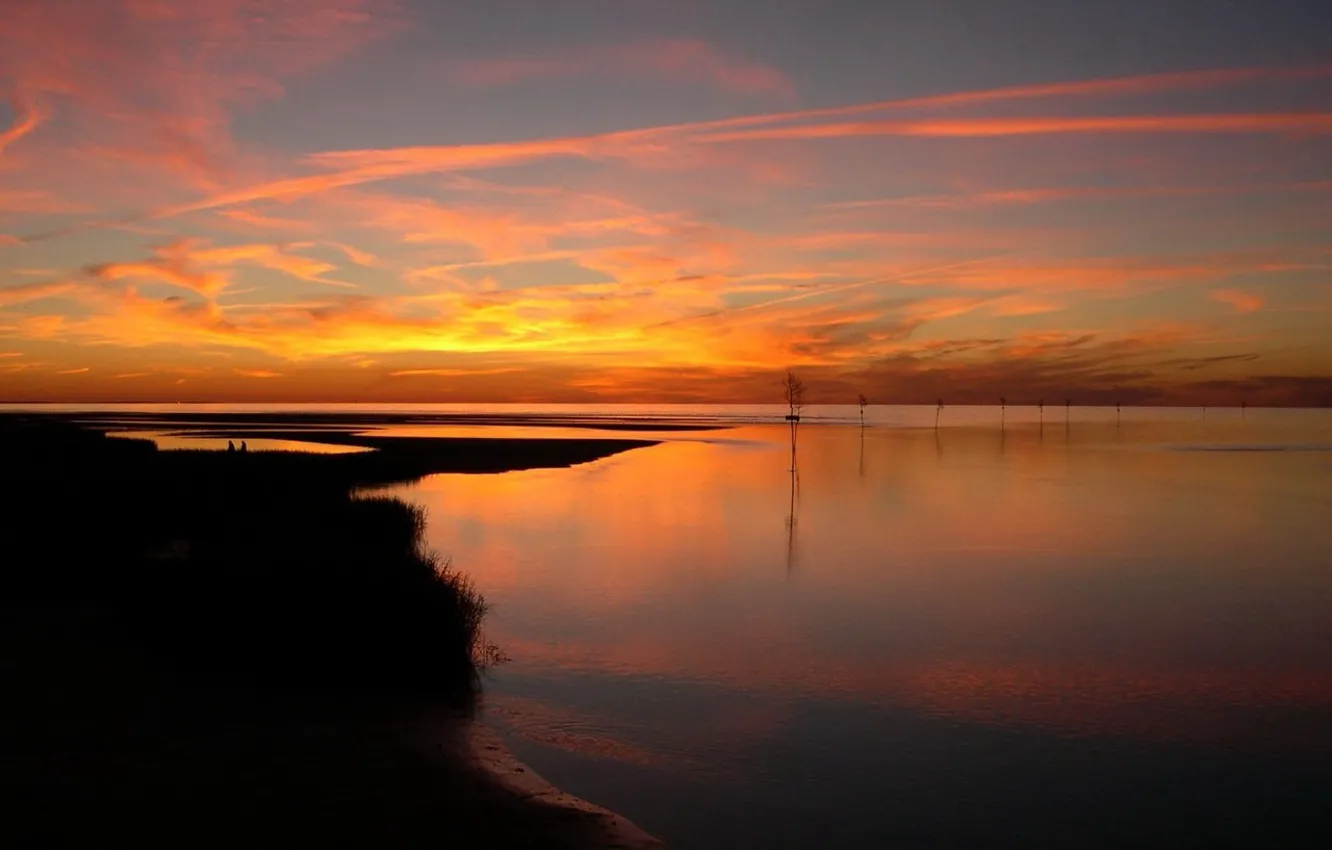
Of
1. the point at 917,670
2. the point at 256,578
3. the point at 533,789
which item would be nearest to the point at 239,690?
the point at 256,578

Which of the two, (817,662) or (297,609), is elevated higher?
(297,609)

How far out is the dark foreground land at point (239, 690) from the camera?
10617 mm

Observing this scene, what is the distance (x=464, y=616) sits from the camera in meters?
18.8

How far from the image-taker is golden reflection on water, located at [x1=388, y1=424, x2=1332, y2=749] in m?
19.0

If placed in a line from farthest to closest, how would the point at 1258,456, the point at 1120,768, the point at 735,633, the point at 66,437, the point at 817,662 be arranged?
the point at 1258,456, the point at 66,437, the point at 735,633, the point at 817,662, the point at 1120,768

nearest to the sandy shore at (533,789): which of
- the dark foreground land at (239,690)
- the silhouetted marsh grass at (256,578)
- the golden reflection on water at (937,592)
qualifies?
the dark foreground land at (239,690)

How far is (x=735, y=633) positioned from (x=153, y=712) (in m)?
13.5

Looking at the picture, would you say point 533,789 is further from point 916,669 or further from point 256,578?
point 916,669

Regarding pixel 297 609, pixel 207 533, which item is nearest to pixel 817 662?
pixel 297 609

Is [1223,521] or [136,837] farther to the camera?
[1223,521]

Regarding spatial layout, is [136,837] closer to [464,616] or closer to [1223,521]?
[464,616]

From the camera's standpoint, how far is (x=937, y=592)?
2917cm

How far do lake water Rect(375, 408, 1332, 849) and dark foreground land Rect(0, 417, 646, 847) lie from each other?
1.85 m

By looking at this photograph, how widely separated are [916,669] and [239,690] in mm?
13413
